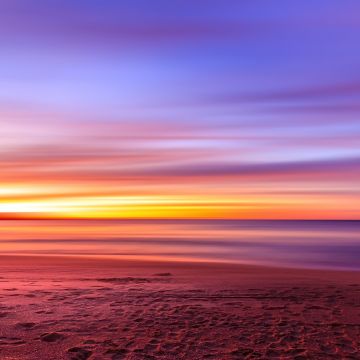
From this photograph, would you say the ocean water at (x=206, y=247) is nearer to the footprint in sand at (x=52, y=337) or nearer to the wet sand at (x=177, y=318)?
the wet sand at (x=177, y=318)

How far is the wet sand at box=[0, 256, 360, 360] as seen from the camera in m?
7.62

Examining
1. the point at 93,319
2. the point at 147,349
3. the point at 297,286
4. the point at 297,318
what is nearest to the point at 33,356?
the point at 147,349

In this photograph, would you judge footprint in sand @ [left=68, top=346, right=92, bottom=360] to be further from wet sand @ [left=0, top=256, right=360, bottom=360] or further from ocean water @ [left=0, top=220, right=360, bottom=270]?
ocean water @ [left=0, top=220, right=360, bottom=270]

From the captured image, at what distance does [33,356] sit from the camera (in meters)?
7.21

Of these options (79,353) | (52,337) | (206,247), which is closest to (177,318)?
(52,337)

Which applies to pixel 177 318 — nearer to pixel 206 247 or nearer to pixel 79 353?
pixel 79 353

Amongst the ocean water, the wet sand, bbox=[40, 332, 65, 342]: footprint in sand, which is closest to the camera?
the wet sand

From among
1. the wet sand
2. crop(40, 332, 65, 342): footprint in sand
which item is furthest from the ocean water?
crop(40, 332, 65, 342): footprint in sand

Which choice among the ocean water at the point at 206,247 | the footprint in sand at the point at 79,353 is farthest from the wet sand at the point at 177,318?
the ocean water at the point at 206,247

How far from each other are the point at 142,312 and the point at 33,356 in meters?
3.54

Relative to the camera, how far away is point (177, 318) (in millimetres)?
9812

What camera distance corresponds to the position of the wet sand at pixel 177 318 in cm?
762

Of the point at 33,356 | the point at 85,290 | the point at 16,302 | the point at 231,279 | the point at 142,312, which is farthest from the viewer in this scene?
the point at 231,279

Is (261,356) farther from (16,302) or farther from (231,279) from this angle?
(231,279)
